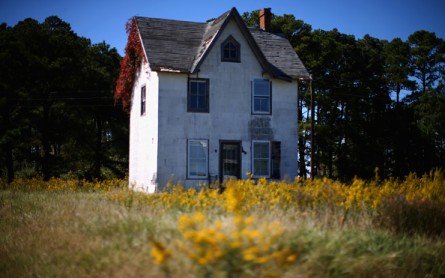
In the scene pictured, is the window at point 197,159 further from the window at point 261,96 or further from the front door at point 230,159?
the window at point 261,96

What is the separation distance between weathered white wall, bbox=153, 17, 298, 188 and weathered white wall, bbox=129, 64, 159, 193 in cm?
23

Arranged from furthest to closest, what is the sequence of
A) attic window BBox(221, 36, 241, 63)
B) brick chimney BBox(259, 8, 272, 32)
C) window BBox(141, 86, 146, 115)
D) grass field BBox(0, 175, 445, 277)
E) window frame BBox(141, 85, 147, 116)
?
brick chimney BBox(259, 8, 272, 32) < window BBox(141, 86, 146, 115) < window frame BBox(141, 85, 147, 116) < attic window BBox(221, 36, 241, 63) < grass field BBox(0, 175, 445, 277)

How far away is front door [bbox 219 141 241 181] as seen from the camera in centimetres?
1952

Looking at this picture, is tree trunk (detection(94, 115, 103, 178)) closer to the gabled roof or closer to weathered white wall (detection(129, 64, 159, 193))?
weathered white wall (detection(129, 64, 159, 193))

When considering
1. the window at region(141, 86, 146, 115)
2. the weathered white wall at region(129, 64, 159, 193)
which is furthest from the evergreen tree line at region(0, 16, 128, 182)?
the window at region(141, 86, 146, 115)

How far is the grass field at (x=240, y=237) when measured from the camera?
16.5ft

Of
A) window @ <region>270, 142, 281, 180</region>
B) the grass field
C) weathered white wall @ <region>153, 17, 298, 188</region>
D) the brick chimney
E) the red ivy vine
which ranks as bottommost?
the grass field

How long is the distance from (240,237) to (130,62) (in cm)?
1842

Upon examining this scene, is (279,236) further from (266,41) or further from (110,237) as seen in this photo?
(266,41)

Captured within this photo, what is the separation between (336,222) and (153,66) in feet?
40.6

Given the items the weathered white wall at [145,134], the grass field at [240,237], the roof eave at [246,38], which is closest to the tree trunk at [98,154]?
the weathered white wall at [145,134]

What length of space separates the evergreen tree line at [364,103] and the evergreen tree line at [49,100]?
44.3 feet

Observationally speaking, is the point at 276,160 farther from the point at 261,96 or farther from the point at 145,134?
the point at 145,134

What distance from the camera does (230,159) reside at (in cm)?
1962
